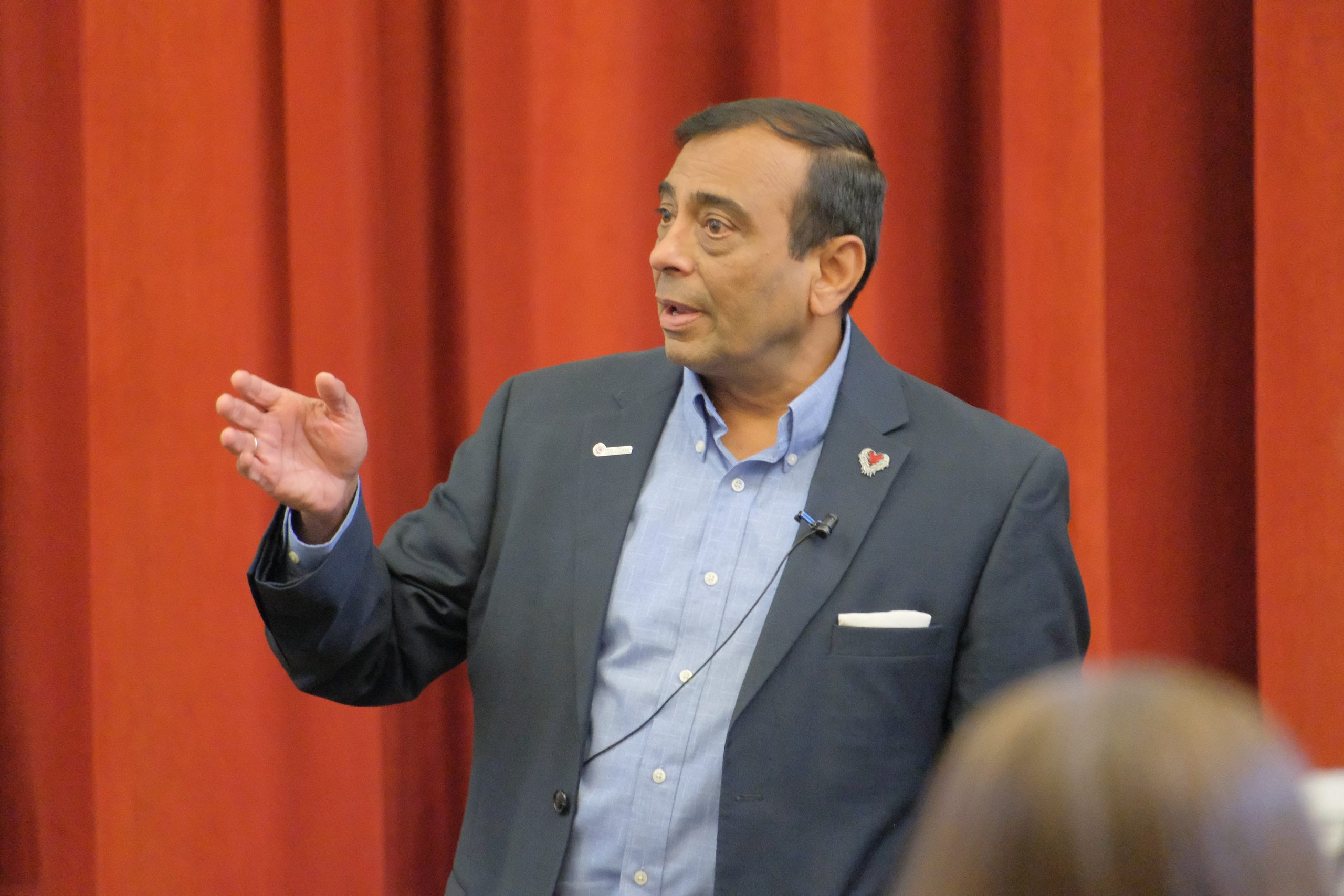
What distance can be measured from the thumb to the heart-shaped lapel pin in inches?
24.5

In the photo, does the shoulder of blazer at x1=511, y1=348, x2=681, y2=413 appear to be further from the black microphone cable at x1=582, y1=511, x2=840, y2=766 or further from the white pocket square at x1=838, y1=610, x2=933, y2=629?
the white pocket square at x1=838, y1=610, x2=933, y2=629

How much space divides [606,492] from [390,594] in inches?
11.5

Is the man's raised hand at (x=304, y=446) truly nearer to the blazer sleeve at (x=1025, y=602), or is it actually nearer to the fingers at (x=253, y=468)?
the fingers at (x=253, y=468)

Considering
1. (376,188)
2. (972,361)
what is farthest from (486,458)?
(972,361)

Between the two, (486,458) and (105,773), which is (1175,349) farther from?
(105,773)

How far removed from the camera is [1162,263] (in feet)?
7.25

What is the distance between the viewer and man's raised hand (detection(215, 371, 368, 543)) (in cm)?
143

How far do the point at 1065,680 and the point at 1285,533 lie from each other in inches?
61.0

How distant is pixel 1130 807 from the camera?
0.58 metres

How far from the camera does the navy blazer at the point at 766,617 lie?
59.0 inches

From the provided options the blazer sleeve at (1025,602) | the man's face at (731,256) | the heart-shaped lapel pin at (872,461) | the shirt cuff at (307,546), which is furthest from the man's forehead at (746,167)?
the shirt cuff at (307,546)

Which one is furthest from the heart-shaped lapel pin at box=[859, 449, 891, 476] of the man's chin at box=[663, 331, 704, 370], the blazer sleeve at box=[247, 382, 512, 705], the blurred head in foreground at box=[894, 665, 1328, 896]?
the blurred head in foreground at box=[894, 665, 1328, 896]

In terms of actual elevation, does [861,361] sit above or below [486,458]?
above

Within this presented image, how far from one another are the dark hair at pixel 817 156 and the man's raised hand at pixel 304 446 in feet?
2.03
